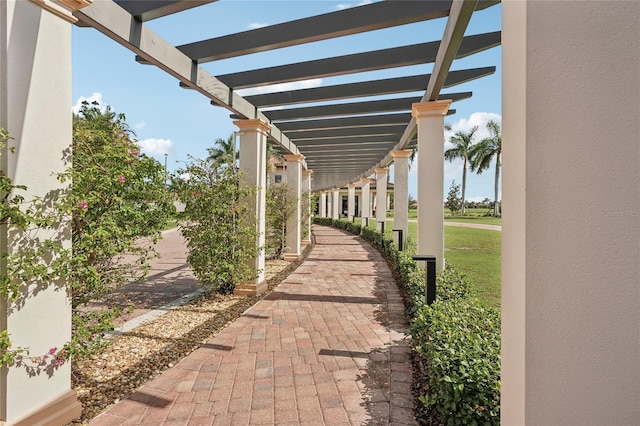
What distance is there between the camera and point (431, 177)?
16.6ft

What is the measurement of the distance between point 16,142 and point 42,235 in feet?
2.17

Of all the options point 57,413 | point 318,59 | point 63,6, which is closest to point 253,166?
point 318,59

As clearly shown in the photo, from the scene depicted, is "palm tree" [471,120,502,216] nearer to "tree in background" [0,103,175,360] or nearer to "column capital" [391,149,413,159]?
"column capital" [391,149,413,159]

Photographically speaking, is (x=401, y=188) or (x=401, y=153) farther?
(x=401, y=188)

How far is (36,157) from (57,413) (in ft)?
6.22

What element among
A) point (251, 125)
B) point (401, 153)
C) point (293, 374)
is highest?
point (401, 153)

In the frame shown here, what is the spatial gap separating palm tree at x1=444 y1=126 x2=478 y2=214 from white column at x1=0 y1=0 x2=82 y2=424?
42.8 m

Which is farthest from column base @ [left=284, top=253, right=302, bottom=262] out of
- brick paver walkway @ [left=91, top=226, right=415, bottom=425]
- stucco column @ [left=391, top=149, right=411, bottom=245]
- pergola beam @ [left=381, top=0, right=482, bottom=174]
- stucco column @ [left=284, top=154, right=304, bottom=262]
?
pergola beam @ [left=381, top=0, right=482, bottom=174]

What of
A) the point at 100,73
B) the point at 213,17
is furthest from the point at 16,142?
the point at 213,17

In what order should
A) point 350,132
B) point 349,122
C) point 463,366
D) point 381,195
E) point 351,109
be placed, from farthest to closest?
point 381,195, point 350,132, point 349,122, point 351,109, point 463,366

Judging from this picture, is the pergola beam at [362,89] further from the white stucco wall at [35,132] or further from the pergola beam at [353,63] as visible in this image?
the white stucco wall at [35,132]

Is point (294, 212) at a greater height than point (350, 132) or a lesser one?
lesser
